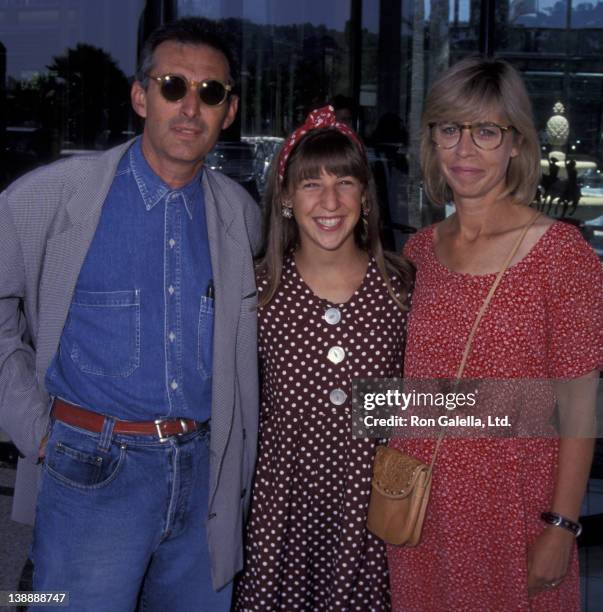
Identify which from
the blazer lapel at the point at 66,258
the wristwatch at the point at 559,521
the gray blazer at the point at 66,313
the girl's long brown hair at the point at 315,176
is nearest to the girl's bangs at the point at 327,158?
the girl's long brown hair at the point at 315,176

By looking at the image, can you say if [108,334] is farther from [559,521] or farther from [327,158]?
[559,521]

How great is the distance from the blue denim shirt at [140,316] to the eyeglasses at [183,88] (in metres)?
0.21

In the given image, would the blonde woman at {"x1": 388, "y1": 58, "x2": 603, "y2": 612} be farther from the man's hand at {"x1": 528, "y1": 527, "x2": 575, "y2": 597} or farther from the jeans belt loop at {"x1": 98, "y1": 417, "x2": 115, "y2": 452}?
the jeans belt loop at {"x1": 98, "y1": 417, "x2": 115, "y2": 452}

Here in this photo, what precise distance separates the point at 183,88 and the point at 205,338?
0.67m

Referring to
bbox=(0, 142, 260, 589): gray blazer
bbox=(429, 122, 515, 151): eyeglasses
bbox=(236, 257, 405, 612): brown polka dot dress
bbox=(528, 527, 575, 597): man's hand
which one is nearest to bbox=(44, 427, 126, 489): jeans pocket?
bbox=(0, 142, 260, 589): gray blazer

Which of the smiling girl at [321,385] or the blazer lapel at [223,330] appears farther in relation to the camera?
the smiling girl at [321,385]

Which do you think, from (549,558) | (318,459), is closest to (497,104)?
(318,459)

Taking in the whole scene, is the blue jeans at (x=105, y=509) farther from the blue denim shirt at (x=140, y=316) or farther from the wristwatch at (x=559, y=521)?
the wristwatch at (x=559, y=521)

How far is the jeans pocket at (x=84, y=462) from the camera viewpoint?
218cm

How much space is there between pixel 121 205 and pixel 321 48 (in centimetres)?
291

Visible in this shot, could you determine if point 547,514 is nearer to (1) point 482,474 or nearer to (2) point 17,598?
(1) point 482,474

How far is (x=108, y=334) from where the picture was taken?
87.4 inches

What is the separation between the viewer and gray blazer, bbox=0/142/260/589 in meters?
2.26

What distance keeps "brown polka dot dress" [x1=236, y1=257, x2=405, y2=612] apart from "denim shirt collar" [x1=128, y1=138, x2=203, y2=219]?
38 centimetres
